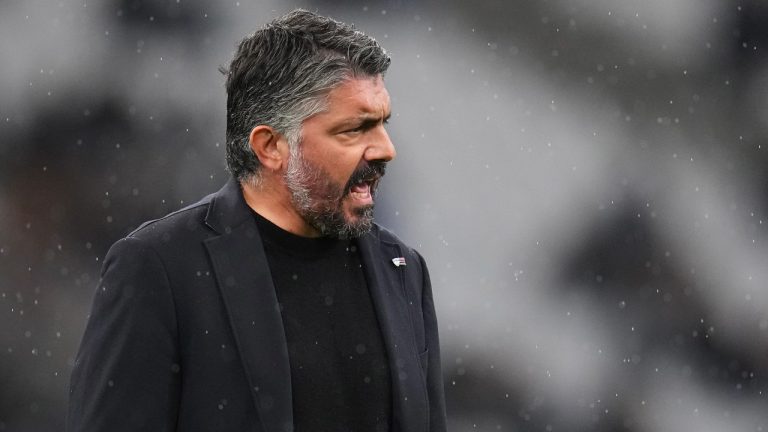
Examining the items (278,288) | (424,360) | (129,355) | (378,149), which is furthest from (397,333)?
(129,355)

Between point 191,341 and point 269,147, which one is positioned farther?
point 269,147

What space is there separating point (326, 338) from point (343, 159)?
0.31 meters

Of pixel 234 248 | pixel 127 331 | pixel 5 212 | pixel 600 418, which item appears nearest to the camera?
pixel 127 331

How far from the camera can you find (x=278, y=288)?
1891 millimetres

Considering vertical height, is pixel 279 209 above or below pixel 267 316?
above

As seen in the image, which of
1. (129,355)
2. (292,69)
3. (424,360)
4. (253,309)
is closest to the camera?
(129,355)

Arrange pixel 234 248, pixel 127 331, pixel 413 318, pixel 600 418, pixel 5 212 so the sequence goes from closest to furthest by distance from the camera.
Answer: pixel 127 331 < pixel 234 248 < pixel 413 318 < pixel 5 212 < pixel 600 418

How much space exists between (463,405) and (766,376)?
1499mm

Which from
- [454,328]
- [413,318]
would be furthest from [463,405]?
[413,318]

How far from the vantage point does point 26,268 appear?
444 centimetres

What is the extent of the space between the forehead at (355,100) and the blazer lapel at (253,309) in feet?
0.80

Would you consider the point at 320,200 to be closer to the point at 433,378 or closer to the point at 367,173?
the point at 367,173

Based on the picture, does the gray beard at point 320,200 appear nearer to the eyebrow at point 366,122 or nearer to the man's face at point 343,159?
the man's face at point 343,159

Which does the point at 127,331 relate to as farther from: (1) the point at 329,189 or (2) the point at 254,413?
(1) the point at 329,189
